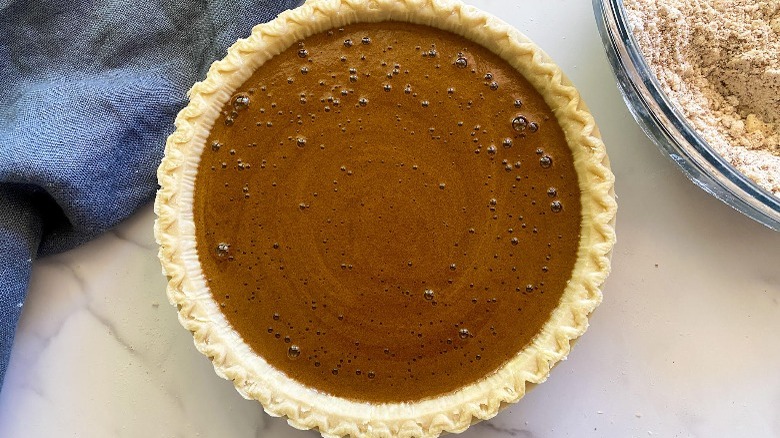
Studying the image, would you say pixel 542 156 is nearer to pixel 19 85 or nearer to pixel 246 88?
pixel 246 88

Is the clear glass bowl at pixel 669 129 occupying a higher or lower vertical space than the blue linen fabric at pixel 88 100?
higher

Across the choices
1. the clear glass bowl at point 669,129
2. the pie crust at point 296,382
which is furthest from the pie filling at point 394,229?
the clear glass bowl at point 669,129

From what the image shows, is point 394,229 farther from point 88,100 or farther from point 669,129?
point 88,100

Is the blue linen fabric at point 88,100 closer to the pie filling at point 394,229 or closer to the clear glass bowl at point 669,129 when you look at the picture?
the pie filling at point 394,229

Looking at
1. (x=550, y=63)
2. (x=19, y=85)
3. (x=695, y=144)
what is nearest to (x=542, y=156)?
(x=550, y=63)

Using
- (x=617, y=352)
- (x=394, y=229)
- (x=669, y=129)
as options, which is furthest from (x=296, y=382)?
(x=669, y=129)

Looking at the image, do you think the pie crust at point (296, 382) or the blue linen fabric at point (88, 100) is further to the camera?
the blue linen fabric at point (88, 100)
